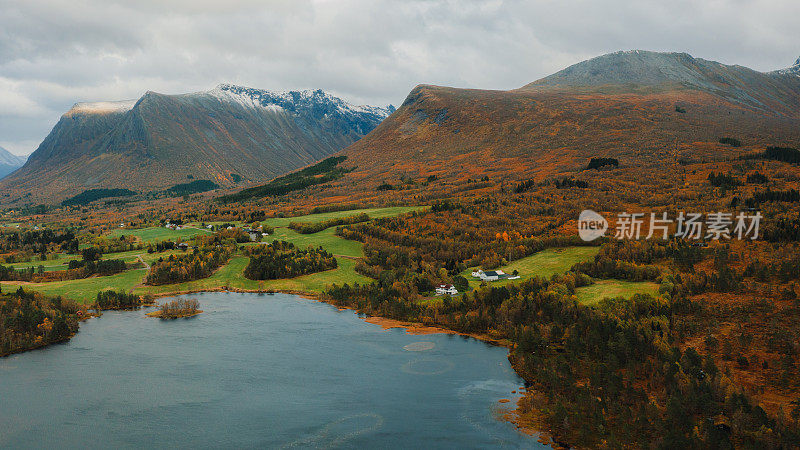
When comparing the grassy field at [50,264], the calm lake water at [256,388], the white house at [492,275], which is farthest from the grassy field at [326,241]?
the grassy field at [50,264]

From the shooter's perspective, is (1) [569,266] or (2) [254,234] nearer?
(1) [569,266]

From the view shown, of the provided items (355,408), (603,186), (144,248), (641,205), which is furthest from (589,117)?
(355,408)

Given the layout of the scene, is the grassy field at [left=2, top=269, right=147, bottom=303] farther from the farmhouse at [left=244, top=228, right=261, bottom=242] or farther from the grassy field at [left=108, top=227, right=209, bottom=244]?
the grassy field at [left=108, top=227, right=209, bottom=244]

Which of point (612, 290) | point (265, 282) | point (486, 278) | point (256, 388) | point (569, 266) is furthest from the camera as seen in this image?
point (265, 282)

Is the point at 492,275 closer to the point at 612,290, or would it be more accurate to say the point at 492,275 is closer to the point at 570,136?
the point at 612,290

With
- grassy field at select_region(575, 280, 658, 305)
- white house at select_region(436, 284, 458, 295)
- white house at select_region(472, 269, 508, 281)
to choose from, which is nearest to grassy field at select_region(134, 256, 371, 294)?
white house at select_region(436, 284, 458, 295)

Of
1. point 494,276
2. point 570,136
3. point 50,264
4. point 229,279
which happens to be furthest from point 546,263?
point 570,136

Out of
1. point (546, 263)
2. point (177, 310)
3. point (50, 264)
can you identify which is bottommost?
point (177, 310)

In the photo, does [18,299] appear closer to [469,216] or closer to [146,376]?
[146,376]
